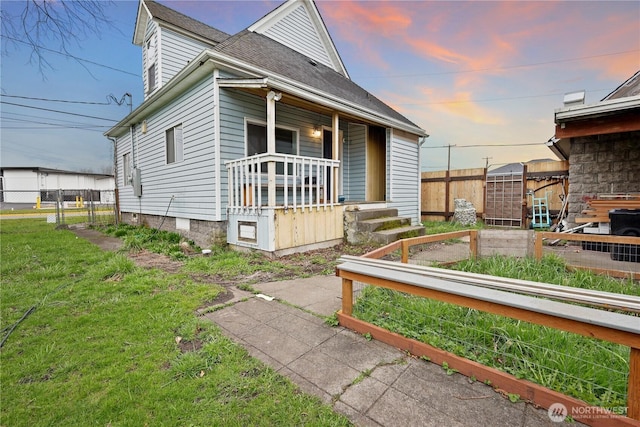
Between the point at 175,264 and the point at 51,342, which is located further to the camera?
the point at 175,264

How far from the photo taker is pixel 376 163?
8914mm

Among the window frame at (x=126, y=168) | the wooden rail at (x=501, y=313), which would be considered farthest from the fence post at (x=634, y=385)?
the window frame at (x=126, y=168)

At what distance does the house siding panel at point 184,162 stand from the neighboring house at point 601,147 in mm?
6758

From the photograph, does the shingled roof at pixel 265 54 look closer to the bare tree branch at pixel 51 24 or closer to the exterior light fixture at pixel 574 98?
the bare tree branch at pixel 51 24

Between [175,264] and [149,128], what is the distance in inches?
220

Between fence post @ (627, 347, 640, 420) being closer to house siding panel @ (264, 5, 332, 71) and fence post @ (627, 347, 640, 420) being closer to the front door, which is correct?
the front door

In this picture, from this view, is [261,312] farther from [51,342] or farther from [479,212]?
[479,212]

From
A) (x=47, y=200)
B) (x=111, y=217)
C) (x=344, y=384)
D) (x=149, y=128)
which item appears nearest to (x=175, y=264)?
(x=344, y=384)

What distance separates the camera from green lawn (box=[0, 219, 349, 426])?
1425 millimetres

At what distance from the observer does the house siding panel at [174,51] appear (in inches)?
314

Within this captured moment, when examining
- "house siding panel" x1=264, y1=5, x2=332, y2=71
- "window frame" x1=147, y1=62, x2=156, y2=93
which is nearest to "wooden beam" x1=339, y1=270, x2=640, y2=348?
"house siding panel" x1=264, y1=5, x2=332, y2=71

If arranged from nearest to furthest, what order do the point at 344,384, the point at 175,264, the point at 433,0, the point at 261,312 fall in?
1. the point at 344,384
2. the point at 261,312
3. the point at 175,264
4. the point at 433,0

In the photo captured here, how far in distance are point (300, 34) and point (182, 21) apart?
148 inches

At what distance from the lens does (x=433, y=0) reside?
7.12 m
